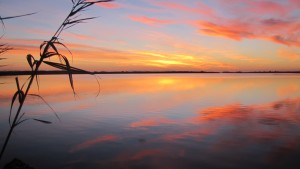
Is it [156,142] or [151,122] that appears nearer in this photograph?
[156,142]

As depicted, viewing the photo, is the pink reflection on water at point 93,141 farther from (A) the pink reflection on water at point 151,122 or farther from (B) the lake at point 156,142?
(A) the pink reflection on water at point 151,122

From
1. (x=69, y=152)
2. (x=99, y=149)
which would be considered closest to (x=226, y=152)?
(x=99, y=149)

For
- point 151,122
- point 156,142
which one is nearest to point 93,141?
point 156,142

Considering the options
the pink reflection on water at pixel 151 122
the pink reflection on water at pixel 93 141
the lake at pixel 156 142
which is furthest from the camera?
the pink reflection on water at pixel 151 122

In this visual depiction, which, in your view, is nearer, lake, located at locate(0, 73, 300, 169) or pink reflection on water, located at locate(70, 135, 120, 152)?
lake, located at locate(0, 73, 300, 169)

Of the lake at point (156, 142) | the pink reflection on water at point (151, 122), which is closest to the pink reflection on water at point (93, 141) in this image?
the lake at point (156, 142)

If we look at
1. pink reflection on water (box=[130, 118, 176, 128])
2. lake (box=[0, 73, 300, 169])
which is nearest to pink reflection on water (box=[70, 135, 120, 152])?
lake (box=[0, 73, 300, 169])

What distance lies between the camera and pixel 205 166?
8.35 metres

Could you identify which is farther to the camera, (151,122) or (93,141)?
(151,122)

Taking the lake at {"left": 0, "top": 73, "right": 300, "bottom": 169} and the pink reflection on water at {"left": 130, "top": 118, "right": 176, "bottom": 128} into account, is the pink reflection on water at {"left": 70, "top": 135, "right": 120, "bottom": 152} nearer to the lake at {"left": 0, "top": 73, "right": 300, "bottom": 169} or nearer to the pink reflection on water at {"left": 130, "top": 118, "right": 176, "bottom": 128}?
the lake at {"left": 0, "top": 73, "right": 300, "bottom": 169}

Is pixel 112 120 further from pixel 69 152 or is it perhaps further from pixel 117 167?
pixel 117 167

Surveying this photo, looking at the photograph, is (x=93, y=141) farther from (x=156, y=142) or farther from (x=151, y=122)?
(x=151, y=122)

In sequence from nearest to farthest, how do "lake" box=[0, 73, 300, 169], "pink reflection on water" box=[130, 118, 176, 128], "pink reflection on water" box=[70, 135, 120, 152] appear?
"lake" box=[0, 73, 300, 169], "pink reflection on water" box=[70, 135, 120, 152], "pink reflection on water" box=[130, 118, 176, 128]

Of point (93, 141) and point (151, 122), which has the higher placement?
point (93, 141)
